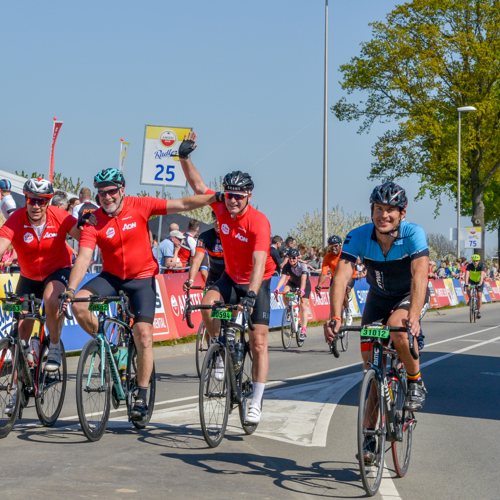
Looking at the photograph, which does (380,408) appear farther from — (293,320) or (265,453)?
(293,320)

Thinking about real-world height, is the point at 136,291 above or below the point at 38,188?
below

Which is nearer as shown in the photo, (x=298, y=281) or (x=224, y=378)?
(x=224, y=378)

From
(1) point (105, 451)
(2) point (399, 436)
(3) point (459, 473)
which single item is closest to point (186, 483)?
(1) point (105, 451)

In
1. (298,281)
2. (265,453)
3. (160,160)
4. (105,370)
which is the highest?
(160,160)

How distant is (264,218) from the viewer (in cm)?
710

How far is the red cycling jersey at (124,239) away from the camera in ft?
21.7

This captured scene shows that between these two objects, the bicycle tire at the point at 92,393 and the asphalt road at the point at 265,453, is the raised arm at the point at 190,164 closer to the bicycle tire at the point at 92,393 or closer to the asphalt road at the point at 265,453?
the bicycle tire at the point at 92,393

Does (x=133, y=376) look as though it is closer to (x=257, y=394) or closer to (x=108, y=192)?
(x=257, y=394)

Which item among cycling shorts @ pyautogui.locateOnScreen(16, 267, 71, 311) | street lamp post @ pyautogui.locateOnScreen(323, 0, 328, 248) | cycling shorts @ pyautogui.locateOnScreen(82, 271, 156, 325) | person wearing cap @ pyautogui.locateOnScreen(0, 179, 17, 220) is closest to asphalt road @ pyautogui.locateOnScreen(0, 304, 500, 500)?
cycling shorts @ pyautogui.locateOnScreen(82, 271, 156, 325)

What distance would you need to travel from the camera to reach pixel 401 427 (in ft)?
17.9

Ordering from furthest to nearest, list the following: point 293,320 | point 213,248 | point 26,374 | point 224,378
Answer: point 293,320 < point 213,248 < point 26,374 < point 224,378

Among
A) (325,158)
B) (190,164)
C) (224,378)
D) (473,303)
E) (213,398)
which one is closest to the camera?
(213,398)

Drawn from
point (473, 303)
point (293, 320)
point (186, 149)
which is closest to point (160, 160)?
point (293, 320)

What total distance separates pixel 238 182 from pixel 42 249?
187cm
